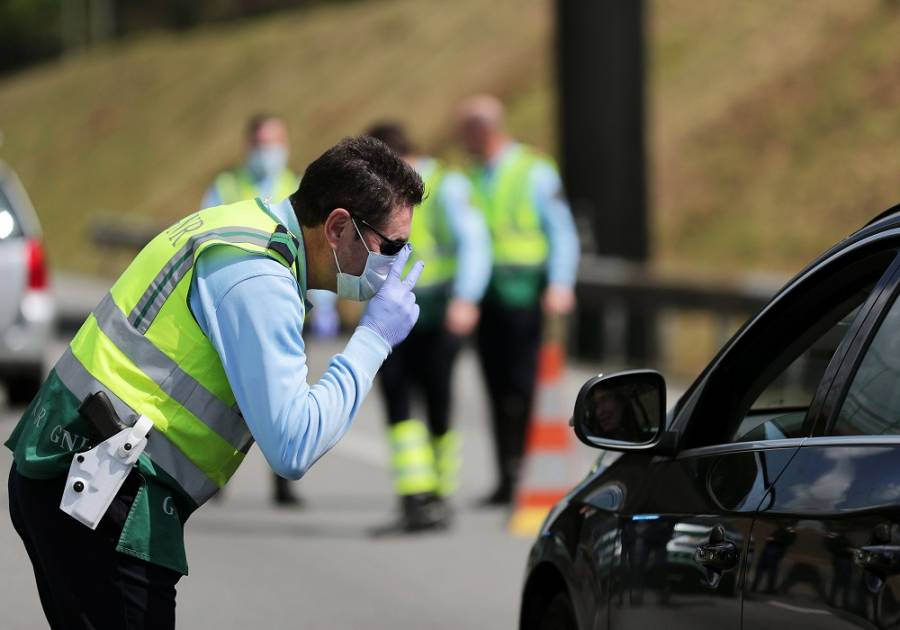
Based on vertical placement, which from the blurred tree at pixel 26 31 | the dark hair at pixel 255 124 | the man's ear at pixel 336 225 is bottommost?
the man's ear at pixel 336 225

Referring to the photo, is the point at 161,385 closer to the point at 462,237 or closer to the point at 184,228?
the point at 184,228

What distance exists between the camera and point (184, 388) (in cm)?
400

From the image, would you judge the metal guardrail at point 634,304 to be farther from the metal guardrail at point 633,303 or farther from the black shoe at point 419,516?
the black shoe at point 419,516

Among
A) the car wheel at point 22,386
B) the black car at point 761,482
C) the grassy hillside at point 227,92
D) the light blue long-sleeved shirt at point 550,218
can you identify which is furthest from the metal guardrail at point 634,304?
the grassy hillside at point 227,92

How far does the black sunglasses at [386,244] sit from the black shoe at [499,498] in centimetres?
669

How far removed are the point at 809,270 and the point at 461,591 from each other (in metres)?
4.51

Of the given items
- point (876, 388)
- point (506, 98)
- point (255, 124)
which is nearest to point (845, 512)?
point (876, 388)

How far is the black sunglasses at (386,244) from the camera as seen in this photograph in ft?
13.4

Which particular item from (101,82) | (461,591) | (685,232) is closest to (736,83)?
(685,232)

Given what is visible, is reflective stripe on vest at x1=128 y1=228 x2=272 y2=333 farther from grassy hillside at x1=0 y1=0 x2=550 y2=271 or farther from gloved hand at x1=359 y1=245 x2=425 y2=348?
grassy hillside at x1=0 y1=0 x2=550 y2=271

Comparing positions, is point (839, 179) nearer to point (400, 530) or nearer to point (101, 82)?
point (400, 530)

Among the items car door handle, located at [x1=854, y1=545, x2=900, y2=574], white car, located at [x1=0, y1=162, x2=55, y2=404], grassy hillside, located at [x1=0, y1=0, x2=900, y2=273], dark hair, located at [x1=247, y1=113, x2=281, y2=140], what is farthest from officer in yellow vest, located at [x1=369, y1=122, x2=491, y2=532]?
grassy hillside, located at [x1=0, y1=0, x2=900, y2=273]

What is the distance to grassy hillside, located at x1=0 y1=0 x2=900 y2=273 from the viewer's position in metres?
30.7

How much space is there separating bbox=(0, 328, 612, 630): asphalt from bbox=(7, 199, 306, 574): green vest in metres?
3.66
